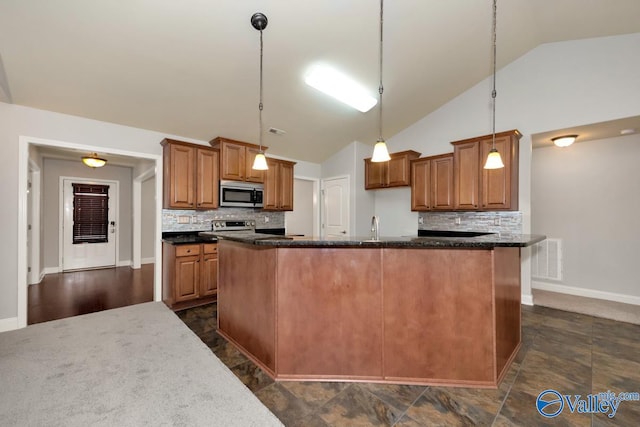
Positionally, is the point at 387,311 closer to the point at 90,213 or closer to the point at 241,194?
the point at 241,194

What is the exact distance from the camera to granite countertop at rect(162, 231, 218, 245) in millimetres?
3522

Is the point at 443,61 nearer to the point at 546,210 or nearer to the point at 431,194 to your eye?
the point at 431,194

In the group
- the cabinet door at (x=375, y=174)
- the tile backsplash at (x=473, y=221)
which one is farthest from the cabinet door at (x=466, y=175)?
the cabinet door at (x=375, y=174)

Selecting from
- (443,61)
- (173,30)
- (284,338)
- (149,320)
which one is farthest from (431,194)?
(149,320)

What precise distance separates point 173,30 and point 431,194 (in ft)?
12.8

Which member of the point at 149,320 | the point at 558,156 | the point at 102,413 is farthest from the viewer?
the point at 558,156

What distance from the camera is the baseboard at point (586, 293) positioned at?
12.0ft

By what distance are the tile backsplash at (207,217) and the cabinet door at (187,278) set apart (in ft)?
2.28

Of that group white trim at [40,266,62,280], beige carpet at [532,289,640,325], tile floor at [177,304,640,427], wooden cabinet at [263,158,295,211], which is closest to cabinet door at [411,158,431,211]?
beige carpet at [532,289,640,325]

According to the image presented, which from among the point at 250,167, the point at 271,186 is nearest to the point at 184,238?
the point at 250,167

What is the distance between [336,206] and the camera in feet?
18.0

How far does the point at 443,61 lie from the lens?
3.46 m

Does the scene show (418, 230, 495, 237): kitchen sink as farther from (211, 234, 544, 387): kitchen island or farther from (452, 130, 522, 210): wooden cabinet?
(211, 234, 544, 387): kitchen island

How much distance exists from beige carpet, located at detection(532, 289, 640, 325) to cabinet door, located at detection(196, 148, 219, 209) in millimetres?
4866
